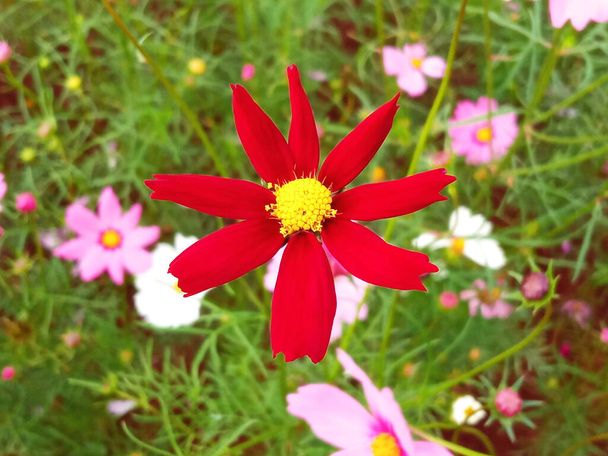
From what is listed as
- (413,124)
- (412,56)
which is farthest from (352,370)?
(413,124)

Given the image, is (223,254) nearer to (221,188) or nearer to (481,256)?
(221,188)

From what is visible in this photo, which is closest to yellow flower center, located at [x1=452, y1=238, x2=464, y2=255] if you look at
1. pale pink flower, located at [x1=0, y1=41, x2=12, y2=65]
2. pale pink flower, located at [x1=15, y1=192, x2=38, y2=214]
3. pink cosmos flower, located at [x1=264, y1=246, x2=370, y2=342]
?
pink cosmos flower, located at [x1=264, y1=246, x2=370, y2=342]

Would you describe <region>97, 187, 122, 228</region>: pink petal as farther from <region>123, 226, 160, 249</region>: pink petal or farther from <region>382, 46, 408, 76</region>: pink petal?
<region>382, 46, 408, 76</region>: pink petal

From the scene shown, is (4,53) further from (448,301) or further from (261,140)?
(448,301)

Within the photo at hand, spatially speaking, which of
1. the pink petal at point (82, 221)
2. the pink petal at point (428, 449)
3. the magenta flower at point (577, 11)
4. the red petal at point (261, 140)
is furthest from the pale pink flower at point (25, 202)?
the magenta flower at point (577, 11)

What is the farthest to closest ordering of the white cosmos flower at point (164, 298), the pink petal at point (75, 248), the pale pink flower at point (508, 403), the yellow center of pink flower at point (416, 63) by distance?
1. the yellow center of pink flower at point (416, 63)
2. the pink petal at point (75, 248)
3. the white cosmos flower at point (164, 298)
4. the pale pink flower at point (508, 403)

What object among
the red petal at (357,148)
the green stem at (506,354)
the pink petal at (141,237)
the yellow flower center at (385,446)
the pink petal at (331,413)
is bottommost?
the yellow flower center at (385,446)

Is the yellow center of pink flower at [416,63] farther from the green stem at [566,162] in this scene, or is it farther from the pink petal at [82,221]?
the pink petal at [82,221]
